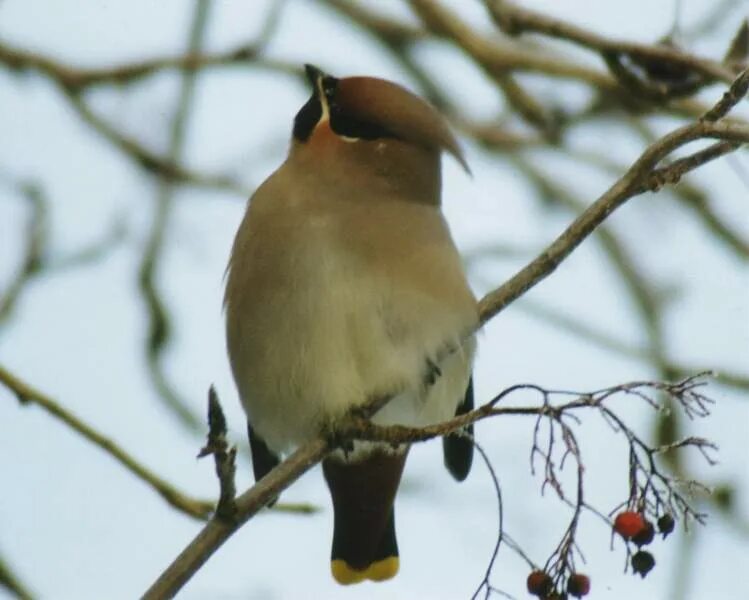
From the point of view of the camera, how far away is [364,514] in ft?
13.6

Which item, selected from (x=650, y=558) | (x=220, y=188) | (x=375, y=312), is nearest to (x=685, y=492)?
(x=650, y=558)

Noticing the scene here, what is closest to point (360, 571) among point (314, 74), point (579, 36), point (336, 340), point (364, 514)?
point (364, 514)

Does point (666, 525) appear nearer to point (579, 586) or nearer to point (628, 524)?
point (628, 524)

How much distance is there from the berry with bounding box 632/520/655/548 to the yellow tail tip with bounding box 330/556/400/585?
164cm

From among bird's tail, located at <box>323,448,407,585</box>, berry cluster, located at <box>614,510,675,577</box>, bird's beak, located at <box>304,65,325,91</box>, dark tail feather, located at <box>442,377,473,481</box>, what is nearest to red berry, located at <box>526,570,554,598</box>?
berry cluster, located at <box>614,510,675,577</box>

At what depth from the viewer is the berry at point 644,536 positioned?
271 cm

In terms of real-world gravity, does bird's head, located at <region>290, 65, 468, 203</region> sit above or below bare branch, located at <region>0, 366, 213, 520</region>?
above

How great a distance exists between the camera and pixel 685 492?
277 cm

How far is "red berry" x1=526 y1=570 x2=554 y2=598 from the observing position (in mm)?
2748

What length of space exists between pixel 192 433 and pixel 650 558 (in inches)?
89.1

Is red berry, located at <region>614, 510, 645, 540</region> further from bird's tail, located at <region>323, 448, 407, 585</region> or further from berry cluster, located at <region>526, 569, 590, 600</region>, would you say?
bird's tail, located at <region>323, 448, 407, 585</region>

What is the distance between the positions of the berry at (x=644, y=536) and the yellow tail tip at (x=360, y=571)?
1637 millimetres

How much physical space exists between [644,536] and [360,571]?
5.43ft

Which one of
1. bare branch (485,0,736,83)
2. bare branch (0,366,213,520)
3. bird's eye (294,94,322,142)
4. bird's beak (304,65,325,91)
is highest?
bare branch (485,0,736,83)
